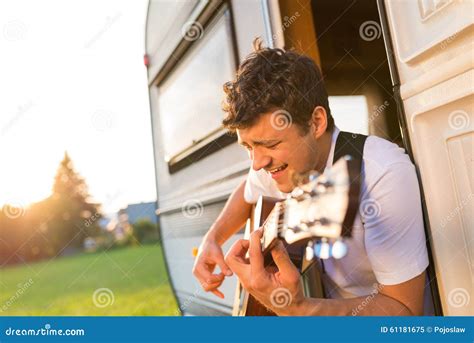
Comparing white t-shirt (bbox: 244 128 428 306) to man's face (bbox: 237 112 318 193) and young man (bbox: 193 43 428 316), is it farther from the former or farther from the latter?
man's face (bbox: 237 112 318 193)

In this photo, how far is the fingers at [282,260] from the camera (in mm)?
1168

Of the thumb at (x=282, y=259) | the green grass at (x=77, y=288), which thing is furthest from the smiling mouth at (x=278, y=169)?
the green grass at (x=77, y=288)

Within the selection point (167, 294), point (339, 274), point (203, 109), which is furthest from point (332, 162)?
point (167, 294)

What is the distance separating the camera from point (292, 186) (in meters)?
1.33

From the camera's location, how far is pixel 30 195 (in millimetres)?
1675

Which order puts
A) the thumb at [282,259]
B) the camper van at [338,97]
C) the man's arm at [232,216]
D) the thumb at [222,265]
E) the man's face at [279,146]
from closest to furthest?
the camper van at [338,97] < the thumb at [282,259] < the man's face at [279,146] < the thumb at [222,265] < the man's arm at [232,216]

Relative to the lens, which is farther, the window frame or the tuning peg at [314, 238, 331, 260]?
the window frame

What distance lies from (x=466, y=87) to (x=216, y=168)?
94 cm

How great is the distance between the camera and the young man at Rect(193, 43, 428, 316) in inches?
44.4

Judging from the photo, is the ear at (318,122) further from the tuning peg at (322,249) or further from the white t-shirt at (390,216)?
the tuning peg at (322,249)

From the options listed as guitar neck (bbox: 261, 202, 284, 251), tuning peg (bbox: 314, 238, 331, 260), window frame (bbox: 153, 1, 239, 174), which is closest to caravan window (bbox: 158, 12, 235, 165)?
window frame (bbox: 153, 1, 239, 174)

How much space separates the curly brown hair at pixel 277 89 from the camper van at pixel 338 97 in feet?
0.30

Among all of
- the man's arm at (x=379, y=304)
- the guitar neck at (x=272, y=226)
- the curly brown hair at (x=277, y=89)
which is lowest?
the man's arm at (x=379, y=304)

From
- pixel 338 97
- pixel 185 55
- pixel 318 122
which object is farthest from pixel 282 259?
pixel 185 55
